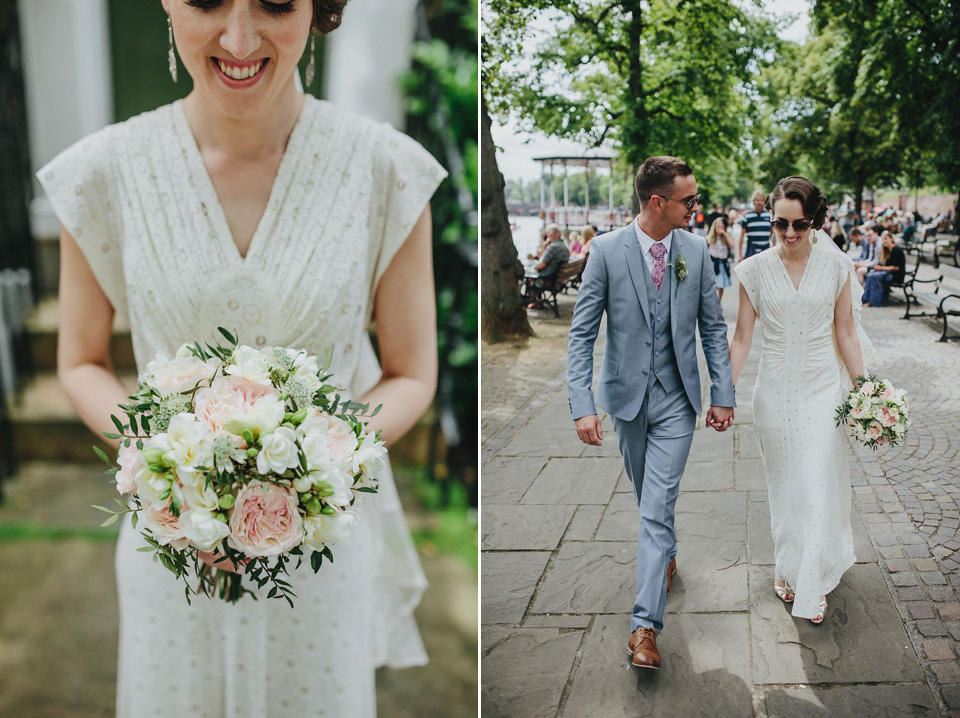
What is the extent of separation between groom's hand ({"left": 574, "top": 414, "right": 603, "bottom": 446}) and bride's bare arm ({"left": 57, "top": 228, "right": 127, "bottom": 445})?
1128 millimetres

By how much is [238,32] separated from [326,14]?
9.0 inches

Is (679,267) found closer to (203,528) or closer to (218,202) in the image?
(218,202)

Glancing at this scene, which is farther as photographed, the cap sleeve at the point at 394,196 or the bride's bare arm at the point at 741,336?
the bride's bare arm at the point at 741,336

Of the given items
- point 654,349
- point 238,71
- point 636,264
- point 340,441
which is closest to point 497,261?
point 636,264

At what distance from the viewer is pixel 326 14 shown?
171cm

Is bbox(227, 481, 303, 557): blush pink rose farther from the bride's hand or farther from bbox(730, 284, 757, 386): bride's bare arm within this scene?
bbox(730, 284, 757, 386): bride's bare arm

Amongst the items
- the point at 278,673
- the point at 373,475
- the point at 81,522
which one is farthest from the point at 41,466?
the point at 373,475

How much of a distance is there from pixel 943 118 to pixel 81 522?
9.00 feet

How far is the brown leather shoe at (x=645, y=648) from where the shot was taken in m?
2.00

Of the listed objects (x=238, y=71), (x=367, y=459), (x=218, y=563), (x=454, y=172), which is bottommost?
(x=218, y=563)

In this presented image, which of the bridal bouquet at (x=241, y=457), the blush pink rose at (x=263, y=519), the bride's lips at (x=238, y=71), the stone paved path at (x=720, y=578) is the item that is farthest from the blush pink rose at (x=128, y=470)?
the stone paved path at (x=720, y=578)

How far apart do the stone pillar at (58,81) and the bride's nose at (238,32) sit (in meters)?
0.96

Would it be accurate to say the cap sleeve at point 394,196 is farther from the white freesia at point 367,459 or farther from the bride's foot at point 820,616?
the bride's foot at point 820,616

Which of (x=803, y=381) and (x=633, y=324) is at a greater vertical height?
(x=633, y=324)
